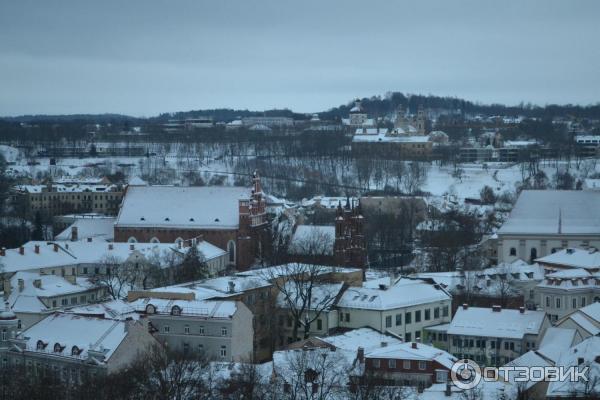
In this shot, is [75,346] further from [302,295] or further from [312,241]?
[312,241]

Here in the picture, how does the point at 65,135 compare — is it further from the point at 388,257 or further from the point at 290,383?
the point at 290,383

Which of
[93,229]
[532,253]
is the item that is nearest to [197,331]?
[532,253]

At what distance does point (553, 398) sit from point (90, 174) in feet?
275

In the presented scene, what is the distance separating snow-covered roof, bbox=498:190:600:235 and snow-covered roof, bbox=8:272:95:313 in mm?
20940

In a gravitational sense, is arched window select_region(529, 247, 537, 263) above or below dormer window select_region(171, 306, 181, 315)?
below

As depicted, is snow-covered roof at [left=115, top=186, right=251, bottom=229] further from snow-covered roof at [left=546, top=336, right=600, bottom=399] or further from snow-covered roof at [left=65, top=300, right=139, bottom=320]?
snow-covered roof at [left=546, top=336, right=600, bottom=399]

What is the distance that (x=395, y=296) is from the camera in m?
39.8

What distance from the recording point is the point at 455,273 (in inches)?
1918

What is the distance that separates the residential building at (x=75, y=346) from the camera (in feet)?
102

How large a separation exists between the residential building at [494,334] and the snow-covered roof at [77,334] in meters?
10.9

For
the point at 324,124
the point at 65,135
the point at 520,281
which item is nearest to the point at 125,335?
the point at 520,281

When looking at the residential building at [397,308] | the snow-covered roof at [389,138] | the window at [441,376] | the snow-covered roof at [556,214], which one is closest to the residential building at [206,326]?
the residential building at [397,308]

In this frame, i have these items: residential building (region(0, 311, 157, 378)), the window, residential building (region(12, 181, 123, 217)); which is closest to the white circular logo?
the window

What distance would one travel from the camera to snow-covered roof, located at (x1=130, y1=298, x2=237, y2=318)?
115 ft
